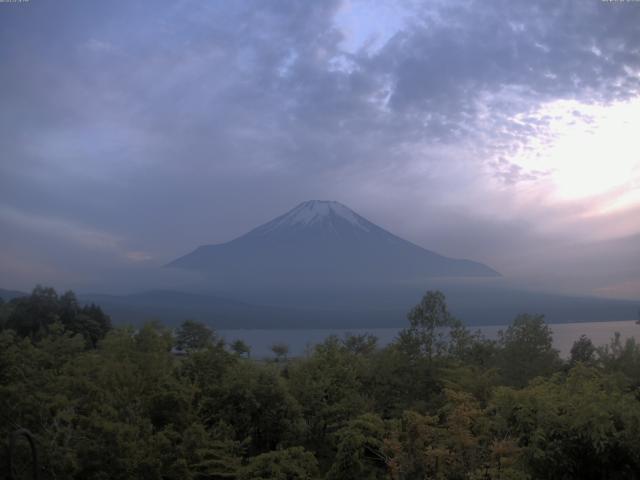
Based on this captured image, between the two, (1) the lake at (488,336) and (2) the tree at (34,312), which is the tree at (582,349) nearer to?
(1) the lake at (488,336)

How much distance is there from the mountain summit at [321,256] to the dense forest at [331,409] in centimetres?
11432

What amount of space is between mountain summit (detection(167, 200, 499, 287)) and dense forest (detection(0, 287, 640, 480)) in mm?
114321

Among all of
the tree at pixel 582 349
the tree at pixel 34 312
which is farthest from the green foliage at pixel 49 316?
the tree at pixel 582 349

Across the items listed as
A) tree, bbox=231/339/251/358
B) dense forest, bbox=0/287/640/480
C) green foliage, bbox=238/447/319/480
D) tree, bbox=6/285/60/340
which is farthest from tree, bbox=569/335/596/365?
tree, bbox=6/285/60/340

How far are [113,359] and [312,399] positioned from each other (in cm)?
471

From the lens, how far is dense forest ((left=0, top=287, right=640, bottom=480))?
7.47 metres

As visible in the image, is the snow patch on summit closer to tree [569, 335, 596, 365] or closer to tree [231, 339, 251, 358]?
tree [569, 335, 596, 365]

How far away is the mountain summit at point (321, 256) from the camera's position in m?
136

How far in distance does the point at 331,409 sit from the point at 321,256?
5224 inches

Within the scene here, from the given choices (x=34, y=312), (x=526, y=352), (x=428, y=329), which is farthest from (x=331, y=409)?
(x=34, y=312)

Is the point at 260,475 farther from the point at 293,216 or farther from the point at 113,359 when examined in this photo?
the point at 293,216

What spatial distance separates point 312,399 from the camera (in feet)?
40.8

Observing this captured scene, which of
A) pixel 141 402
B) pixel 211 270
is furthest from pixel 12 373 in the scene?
pixel 211 270

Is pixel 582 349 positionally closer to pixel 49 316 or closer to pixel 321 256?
pixel 49 316
